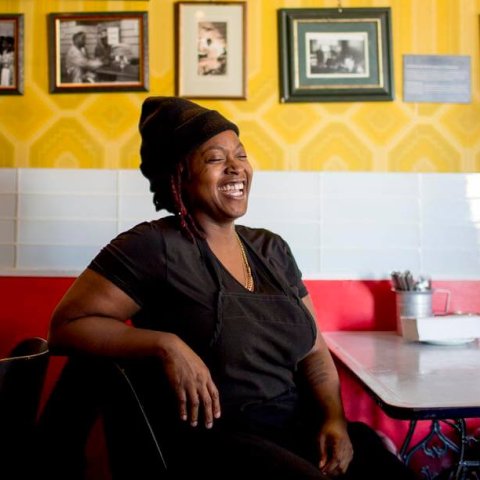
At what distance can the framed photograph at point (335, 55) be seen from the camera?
6.72ft

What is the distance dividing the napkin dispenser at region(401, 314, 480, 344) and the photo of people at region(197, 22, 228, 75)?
3.79 ft

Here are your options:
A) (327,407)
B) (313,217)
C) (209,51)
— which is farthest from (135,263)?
(209,51)

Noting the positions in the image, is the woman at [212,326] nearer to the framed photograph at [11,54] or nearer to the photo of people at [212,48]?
the photo of people at [212,48]

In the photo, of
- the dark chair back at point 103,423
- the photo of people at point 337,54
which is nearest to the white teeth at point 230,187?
the dark chair back at point 103,423

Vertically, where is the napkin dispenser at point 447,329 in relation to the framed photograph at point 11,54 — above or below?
below

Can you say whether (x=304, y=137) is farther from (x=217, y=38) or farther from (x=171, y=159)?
(x=171, y=159)

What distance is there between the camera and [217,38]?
206 cm

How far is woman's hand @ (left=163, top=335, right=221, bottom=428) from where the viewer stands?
107 centimetres

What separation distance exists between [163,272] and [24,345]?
18.9 inches

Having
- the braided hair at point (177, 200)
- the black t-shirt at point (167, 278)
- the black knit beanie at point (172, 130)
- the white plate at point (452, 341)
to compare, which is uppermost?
the black knit beanie at point (172, 130)

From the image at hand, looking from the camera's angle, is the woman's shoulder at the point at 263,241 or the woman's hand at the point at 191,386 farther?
the woman's shoulder at the point at 263,241

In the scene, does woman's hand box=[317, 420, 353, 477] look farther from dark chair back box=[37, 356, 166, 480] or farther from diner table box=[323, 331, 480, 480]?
dark chair back box=[37, 356, 166, 480]

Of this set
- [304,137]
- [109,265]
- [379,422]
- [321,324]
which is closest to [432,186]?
[304,137]

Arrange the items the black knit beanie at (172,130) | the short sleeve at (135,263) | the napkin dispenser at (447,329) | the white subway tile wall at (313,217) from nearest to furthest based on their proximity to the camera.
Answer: the short sleeve at (135,263)
the black knit beanie at (172,130)
the napkin dispenser at (447,329)
the white subway tile wall at (313,217)
